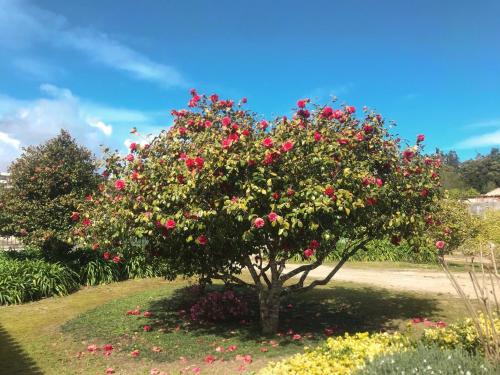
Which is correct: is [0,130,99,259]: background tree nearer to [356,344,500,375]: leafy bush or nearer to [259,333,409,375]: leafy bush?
[259,333,409,375]: leafy bush

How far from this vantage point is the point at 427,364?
358 cm

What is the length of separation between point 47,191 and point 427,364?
12117 mm

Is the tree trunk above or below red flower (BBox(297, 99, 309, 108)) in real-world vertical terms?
below

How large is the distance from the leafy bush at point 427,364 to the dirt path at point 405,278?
840cm

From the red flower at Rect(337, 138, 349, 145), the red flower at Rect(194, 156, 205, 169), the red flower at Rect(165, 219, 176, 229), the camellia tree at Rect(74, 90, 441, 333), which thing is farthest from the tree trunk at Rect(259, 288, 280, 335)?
the red flower at Rect(194, 156, 205, 169)

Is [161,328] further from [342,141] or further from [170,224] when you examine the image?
[342,141]

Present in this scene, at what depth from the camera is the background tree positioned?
12.8 m

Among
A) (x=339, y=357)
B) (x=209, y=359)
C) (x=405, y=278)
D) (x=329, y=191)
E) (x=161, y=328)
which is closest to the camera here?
(x=339, y=357)

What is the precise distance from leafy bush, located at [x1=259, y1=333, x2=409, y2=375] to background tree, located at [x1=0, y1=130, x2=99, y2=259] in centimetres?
975

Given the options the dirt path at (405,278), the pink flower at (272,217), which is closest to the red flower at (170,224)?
the pink flower at (272,217)

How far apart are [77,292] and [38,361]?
580 cm

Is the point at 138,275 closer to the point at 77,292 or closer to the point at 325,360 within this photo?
the point at 77,292

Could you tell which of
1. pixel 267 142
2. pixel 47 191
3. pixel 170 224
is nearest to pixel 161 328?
pixel 170 224

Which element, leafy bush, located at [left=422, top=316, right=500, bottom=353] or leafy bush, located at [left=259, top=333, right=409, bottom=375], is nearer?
leafy bush, located at [left=259, top=333, right=409, bottom=375]
